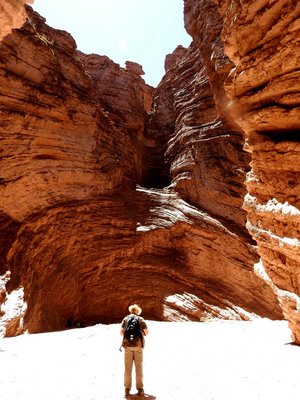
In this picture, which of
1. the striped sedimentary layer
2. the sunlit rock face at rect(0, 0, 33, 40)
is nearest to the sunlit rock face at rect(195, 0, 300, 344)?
the striped sedimentary layer

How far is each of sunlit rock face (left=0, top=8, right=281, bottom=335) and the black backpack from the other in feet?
24.8

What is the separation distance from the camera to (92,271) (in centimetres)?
1762

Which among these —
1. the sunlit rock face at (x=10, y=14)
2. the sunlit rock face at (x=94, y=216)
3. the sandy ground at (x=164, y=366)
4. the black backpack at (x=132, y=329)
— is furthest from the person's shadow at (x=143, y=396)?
the sunlit rock face at (x=94, y=216)

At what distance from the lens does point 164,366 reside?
688 centimetres

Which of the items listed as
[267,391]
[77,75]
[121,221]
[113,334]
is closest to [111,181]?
[121,221]

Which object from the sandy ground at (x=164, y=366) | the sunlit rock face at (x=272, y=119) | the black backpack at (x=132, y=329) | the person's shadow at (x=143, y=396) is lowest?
the person's shadow at (x=143, y=396)

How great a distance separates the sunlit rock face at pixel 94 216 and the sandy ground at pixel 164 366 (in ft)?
13.5

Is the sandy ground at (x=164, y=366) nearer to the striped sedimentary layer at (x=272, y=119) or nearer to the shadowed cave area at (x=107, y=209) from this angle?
the striped sedimentary layer at (x=272, y=119)

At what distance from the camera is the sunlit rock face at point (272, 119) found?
7020mm

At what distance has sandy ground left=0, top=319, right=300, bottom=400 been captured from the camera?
532 cm

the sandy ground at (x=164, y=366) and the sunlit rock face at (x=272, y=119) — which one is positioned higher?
the sunlit rock face at (x=272, y=119)

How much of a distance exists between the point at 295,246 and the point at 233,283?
477 inches

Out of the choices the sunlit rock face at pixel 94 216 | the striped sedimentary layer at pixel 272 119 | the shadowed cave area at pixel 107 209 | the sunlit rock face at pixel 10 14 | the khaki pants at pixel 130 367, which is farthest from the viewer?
the sunlit rock face at pixel 94 216

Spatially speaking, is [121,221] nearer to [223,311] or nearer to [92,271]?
[92,271]
